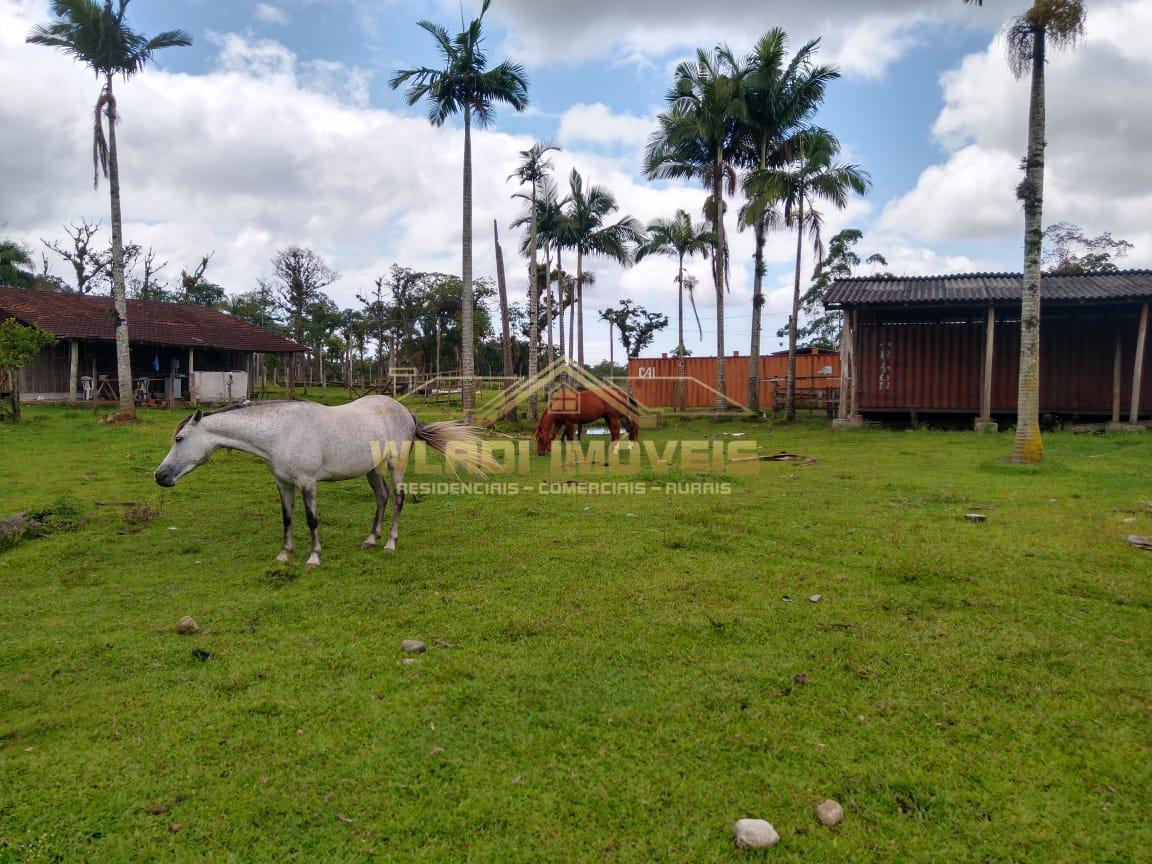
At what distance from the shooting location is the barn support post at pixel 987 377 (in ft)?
51.8

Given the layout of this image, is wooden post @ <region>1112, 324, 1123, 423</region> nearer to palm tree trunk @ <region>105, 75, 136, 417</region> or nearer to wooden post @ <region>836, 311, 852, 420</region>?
wooden post @ <region>836, 311, 852, 420</region>

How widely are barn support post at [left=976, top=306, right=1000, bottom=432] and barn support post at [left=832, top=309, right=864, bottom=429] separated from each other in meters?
2.89

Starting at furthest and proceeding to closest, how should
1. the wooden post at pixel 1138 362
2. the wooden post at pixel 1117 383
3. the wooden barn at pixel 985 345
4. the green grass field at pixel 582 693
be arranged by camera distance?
the wooden barn at pixel 985 345 → the wooden post at pixel 1117 383 → the wooden post at pixel 1138 362 → the green grass field at pixel 582 693

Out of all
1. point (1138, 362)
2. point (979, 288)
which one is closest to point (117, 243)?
point (979, 288)

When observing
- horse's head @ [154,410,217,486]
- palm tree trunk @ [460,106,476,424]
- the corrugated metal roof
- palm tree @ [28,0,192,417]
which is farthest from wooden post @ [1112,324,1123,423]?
palm tree @ [28,0,192,417]

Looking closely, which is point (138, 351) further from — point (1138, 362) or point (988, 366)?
point (1138, 362)

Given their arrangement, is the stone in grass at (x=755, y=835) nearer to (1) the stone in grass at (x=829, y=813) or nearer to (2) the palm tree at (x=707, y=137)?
(1) the stone in grass at (x=829, y=813)

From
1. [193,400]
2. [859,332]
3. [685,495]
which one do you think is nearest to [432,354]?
[193,400]

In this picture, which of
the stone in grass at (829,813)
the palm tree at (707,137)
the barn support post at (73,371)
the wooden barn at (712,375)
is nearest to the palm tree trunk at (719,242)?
the palm tree at (707,137)

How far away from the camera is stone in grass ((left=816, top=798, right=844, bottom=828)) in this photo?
8.21 ft

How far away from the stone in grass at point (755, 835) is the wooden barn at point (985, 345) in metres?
15.9

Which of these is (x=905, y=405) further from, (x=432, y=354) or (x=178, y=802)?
(x=432, y=354)

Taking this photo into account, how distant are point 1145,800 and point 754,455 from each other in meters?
10.3

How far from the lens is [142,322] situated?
26.3 meters
